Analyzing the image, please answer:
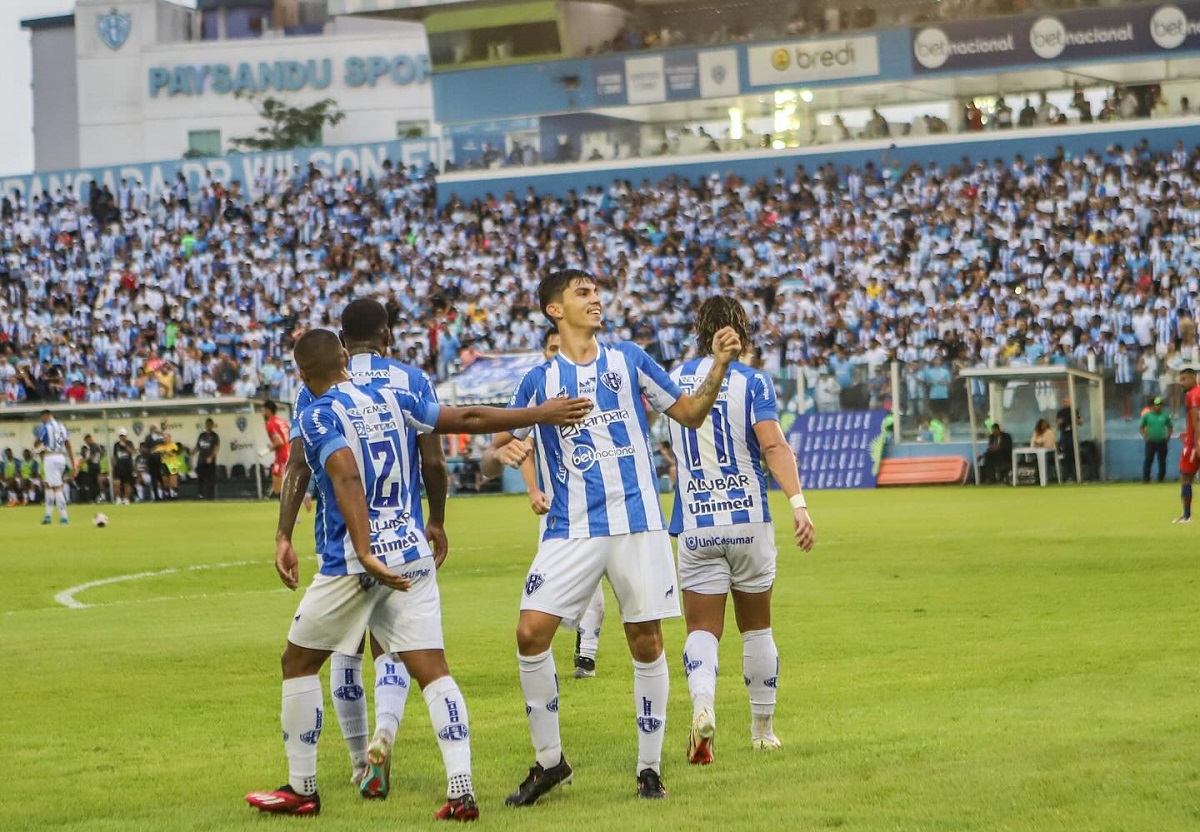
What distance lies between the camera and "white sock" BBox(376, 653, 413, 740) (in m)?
8.20

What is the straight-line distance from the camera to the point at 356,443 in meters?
7.59

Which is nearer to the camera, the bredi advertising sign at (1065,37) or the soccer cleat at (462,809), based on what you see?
the soccer cleat at (462,809)

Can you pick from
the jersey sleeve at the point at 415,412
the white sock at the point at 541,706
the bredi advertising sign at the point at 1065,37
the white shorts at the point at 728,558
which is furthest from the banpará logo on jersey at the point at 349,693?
the bredi advertising sign at the point at 1065,37

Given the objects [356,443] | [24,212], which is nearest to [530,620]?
[356,443]

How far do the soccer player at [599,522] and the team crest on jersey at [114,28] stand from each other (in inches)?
3377

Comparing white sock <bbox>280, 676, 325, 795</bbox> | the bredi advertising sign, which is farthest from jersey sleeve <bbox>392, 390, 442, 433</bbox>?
the bredi advertising sign

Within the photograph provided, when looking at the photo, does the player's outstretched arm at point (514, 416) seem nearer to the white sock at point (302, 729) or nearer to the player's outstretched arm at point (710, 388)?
the player's outstretched arm at point (710, 388)

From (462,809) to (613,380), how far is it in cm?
204

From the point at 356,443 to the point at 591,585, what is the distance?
1.22 metres

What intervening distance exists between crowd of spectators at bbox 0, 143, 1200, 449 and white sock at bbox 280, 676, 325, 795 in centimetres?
3147

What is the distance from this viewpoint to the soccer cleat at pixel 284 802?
7.45 m

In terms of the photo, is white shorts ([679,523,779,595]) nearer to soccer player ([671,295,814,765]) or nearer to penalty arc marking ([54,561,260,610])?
soccer player ([671,295,814,765])

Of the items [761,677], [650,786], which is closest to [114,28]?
[761,677]

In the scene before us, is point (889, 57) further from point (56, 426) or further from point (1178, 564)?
point (1178, 564)
